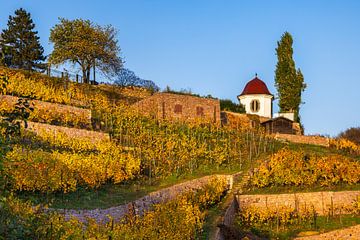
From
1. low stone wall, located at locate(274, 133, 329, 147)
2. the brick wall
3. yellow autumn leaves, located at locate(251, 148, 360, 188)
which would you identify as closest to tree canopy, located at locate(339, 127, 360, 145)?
low stone wall, located at locate(274, 133, 329, 147)

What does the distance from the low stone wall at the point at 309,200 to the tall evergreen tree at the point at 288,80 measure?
71.3ft

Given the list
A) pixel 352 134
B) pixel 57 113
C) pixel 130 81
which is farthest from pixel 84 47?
pixel 352 134

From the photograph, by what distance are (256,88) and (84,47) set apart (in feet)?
48.5

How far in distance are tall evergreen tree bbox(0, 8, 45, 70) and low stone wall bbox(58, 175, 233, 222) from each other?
20.4 m

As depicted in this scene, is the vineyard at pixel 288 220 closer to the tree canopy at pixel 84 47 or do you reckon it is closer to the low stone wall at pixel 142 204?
the low stone wall at pixel 142 204

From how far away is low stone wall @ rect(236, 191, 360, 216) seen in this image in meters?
24.2

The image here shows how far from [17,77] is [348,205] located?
1766 centimetres

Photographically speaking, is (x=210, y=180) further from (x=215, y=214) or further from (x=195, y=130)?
(x=195, y=130)

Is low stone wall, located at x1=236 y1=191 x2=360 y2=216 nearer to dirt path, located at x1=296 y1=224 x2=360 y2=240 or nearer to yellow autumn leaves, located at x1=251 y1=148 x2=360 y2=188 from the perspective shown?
yellow autumn leaves, located at x1=251 y1=148 x2=360 y2=188

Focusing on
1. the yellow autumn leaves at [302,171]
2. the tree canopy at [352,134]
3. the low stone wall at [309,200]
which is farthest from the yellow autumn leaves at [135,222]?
the tree canopy at [352,134]

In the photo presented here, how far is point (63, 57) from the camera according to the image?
4084 cm

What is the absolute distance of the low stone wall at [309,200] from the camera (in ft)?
79.4

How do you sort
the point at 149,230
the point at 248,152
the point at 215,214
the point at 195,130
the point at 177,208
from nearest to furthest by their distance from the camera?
the point at 149,230, the point at 177,208, the point at 215,214, the point at 248,152, the point at 195,130

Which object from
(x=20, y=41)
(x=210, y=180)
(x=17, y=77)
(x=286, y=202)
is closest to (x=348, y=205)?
(x=286, y=202)
